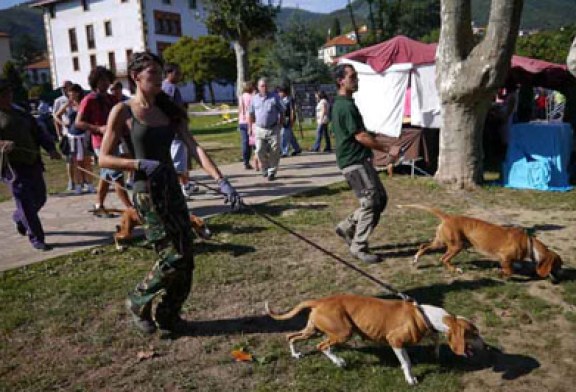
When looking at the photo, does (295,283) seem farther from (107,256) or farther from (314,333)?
(107,256)

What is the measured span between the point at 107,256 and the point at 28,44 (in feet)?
383

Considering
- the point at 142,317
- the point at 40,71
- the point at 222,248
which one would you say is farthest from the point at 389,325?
the point at 40,71

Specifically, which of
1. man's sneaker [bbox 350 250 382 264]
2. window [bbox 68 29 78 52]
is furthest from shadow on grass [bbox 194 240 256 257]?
window [bbox 68 29 78 52]

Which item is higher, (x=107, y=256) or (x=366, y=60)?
Answer: (x=366, y=60)

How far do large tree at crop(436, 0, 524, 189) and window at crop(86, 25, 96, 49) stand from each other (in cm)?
5679

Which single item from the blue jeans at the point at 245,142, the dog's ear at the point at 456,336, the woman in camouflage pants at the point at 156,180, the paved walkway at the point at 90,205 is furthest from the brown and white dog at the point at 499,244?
the blue jeans at the point at 245,142

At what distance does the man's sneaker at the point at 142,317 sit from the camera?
402 centimetres

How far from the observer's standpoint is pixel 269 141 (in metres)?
10.3

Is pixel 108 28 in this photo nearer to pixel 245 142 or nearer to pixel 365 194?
pixel 245 142

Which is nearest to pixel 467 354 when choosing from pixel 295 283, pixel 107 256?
pixel 295 283

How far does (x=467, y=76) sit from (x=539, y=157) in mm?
2220

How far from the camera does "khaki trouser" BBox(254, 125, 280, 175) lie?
33.3ft

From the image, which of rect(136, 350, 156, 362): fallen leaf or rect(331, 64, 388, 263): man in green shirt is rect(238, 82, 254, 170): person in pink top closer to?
rect(331, 64, 388, 263): man in green shirt

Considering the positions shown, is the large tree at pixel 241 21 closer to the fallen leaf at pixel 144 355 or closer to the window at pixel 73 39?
the fallen leaf at pixel 144 355
